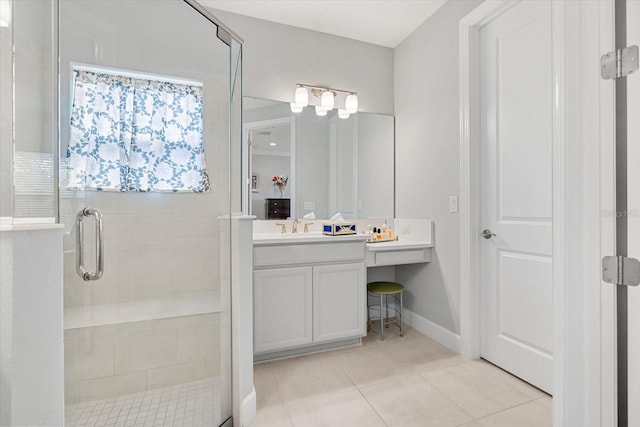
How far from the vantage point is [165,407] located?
1.30m

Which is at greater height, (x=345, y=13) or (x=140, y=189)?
(x=345, y=13)

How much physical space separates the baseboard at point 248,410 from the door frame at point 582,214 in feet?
4.24

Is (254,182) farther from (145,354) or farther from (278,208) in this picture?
(145,354)

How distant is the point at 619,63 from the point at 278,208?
2.09 metres

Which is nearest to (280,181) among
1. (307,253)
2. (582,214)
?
(307,253)

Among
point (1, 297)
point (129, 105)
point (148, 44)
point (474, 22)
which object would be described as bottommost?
point (1, 297)

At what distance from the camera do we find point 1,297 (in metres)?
0.69

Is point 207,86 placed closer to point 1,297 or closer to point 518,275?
point 1,297

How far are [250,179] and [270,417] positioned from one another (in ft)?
5.27

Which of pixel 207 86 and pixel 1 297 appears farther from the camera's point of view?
pixel 207 86

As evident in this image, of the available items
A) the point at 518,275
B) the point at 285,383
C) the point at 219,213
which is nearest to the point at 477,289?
the point at 518,275

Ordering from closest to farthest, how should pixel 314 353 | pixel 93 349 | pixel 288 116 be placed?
pixel 93 349 < pixel 314 353 < pixel 288 116

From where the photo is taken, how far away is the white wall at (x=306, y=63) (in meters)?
2.40

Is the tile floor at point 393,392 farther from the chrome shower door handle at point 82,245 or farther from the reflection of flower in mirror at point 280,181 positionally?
the reflection of flower in mirror at point 280,181
